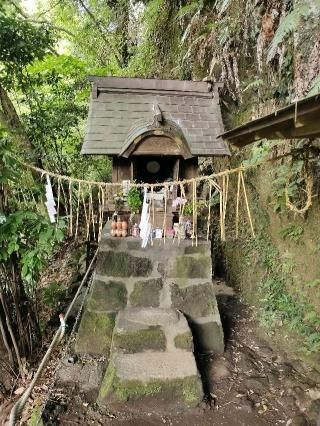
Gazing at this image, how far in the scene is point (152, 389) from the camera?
12.4ft

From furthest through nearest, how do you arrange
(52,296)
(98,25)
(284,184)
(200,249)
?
(98,25), (52,296), (284,184), (200,249)

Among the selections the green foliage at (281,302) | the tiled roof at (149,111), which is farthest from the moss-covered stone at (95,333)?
the green foliage at (281,302)

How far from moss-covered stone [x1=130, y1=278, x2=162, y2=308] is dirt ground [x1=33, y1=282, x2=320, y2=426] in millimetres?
1028

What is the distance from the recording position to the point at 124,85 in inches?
196

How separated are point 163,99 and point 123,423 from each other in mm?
4232

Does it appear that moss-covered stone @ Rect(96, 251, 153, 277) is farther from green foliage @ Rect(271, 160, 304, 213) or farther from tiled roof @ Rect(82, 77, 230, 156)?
green foliage @ Rect(271, 160, 304, 213)

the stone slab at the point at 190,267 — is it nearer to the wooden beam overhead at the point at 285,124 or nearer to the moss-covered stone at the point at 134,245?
the moss-covered stone at the point at 134,245

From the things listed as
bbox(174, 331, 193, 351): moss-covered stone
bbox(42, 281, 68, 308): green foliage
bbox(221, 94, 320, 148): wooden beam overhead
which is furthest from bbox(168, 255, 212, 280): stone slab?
bbox(42, 281, 68, 308): green foliage

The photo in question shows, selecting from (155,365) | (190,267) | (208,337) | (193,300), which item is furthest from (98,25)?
(155,365)

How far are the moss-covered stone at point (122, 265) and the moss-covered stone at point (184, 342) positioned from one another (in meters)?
1.05

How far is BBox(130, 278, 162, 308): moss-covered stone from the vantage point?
15.8ft

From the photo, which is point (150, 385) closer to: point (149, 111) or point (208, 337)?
point (208, 337)

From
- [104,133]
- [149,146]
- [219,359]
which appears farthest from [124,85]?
[219,359]

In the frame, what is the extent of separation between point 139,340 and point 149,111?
3.14 meters
